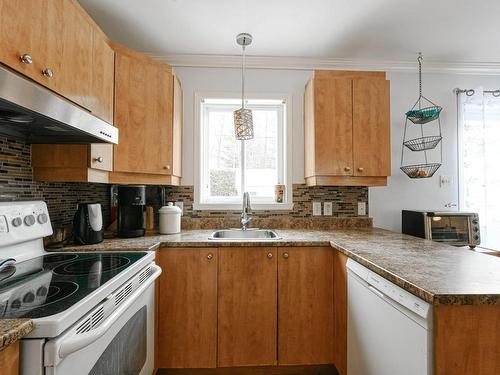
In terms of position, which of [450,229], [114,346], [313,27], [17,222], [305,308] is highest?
[313,27]

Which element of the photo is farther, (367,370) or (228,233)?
(228,233)

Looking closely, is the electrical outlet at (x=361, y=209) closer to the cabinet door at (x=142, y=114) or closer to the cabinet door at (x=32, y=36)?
the cabinet door at (x=142, y=114)

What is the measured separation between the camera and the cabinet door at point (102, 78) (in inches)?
58.3

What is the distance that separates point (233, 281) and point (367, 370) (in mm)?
827

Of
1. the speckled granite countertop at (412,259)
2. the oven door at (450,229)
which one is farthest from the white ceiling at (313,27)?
the speckled granite countertop at (412,259)

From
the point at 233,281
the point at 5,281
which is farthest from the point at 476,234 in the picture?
the point at 5,281

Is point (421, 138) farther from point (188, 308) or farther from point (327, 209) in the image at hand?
point (188, 308)

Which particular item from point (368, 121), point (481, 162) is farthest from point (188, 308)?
point (481, 162)

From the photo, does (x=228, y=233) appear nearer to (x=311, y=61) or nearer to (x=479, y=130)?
(x=311, y=61)

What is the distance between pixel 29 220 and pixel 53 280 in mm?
447

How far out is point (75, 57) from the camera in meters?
1.29

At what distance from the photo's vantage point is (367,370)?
1.23m

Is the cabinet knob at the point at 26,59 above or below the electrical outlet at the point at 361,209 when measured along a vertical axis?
above

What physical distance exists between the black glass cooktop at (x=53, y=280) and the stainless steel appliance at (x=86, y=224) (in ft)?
0.61
